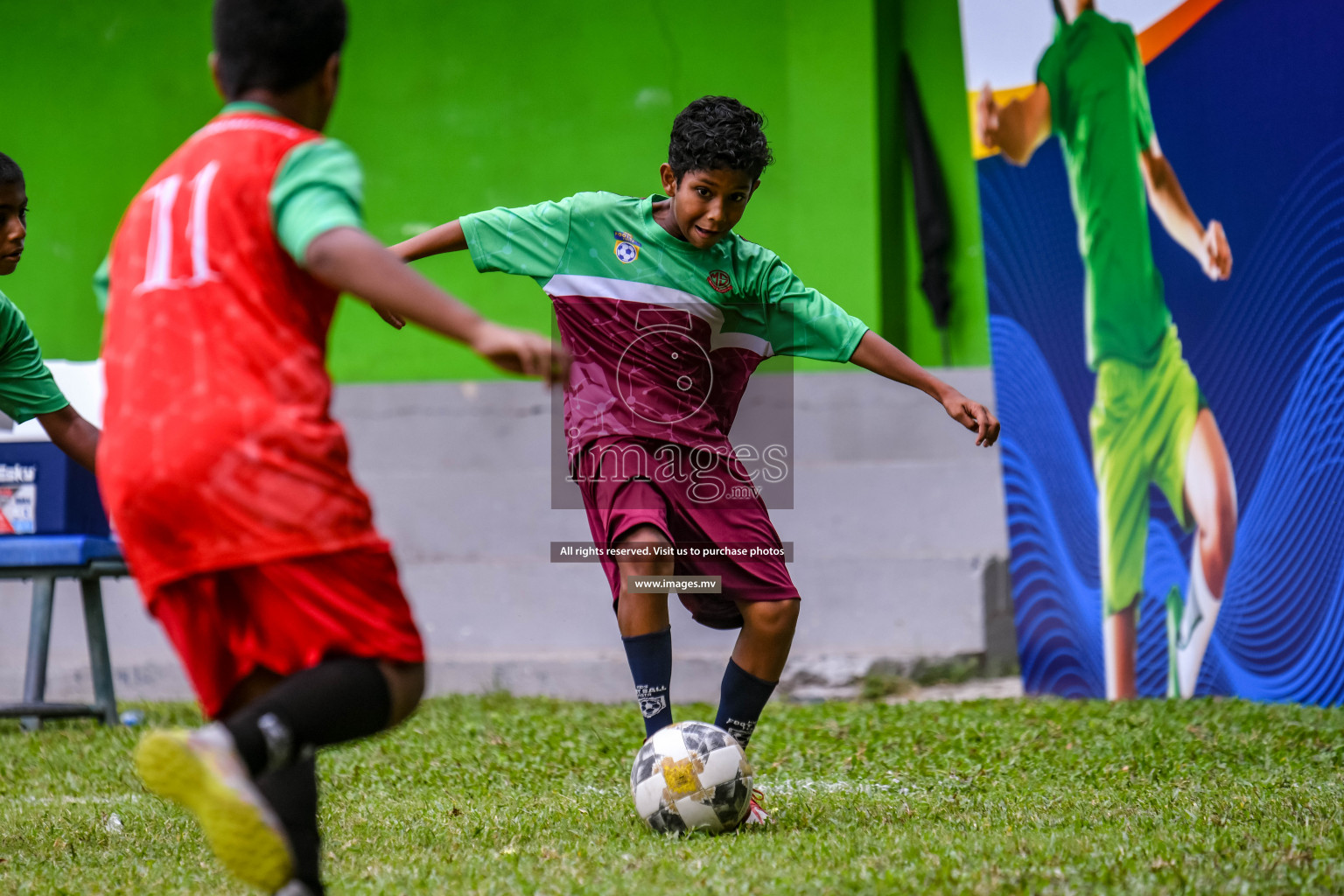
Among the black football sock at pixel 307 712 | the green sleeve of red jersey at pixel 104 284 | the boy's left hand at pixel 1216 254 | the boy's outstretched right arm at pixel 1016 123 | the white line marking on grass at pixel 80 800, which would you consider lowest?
the white line marking on grass at pixel 80 800

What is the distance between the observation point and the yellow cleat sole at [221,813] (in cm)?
193

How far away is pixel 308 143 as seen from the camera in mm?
2123

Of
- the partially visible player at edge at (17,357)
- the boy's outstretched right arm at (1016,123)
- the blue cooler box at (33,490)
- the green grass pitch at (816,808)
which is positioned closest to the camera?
the green grass pitch at (816,808)

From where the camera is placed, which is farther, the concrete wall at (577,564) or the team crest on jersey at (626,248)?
the concrete wall at (577,564)

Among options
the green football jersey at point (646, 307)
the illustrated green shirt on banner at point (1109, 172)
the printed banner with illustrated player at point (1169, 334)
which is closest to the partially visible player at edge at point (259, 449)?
the green football jersey at point (646, 307)

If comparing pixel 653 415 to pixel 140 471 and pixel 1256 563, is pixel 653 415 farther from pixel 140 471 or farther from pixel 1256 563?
pixel 1256 563

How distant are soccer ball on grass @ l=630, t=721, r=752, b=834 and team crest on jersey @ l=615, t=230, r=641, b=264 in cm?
120

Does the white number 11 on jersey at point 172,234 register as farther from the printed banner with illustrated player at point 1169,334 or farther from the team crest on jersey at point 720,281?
the printed banner with illustrated player at point 1169,334

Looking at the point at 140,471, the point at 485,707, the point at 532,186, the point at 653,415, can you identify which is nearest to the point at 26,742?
the point at 485,707

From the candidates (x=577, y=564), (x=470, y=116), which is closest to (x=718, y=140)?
(x=577, y=564)

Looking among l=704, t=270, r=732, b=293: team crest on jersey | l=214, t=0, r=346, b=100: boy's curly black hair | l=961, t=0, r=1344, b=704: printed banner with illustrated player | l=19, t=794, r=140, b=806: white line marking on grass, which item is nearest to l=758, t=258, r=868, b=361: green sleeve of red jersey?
l=704, t=270, r=732, b=293: team crest on jersey

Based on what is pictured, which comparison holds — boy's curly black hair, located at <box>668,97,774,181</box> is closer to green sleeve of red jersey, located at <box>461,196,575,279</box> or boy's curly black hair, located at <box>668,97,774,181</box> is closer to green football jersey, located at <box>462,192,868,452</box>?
green football jersey, located at <box>462,192,868,452</box>

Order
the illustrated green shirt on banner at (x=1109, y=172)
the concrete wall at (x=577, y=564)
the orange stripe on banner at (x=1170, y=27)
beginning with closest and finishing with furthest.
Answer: the orange stripe on banner at (x=1170, y=27) < the illustrated green shirt on banner at (x=1109, y=172) < the concrete wall at (x=577, y=564)

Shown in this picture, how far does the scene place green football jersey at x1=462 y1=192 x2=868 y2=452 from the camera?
357 centimetres
